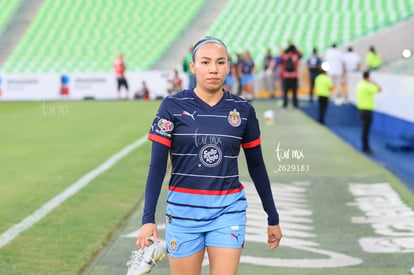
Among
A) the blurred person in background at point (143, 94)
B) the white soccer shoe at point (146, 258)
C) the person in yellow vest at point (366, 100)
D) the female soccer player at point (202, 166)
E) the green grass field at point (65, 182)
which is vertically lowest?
the blurred person in background at point (143, 94)

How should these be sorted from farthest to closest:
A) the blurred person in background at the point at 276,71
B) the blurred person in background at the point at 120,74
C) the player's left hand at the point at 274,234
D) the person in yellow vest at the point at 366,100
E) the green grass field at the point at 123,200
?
the blurred person in background at the point at 276,71 → the blurred person in background at the point at 120,74 → the person in yellow vest at the point at 366,100 → the green grass field at the point at 123,200 → the player's left hand at the point at 274,234

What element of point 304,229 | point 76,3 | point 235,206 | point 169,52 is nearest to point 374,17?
point 169,52

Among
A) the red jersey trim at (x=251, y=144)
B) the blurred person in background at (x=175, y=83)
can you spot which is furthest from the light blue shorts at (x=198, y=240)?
the blurred person in background at (x=175, y=83)

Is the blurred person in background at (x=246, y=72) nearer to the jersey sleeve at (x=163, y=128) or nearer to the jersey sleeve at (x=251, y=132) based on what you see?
the jersey sleeve at (x=251, y=132)

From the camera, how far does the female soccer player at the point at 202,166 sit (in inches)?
178

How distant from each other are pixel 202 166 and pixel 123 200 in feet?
23.1

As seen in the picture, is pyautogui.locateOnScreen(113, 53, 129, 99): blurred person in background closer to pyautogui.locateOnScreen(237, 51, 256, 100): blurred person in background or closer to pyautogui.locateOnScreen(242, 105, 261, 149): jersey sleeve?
pyautogui.locateOnScreen(237, 51, 256, 100): blurred person in background

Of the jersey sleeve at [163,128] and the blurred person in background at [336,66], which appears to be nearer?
the jersey sleeve at [163,128]

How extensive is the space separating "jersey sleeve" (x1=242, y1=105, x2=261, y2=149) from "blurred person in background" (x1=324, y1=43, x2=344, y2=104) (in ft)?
88.2

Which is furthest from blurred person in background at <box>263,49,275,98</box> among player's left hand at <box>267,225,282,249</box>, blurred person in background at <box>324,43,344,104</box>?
player's left hand at <box>267,225,282,249</box>

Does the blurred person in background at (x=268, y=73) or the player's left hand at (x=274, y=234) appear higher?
the player's left hand at (x=274, y=234)

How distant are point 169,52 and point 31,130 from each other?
22012 millimetres

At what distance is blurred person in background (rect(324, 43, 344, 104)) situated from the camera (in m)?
32.2

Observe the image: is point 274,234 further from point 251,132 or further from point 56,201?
point 56,201
